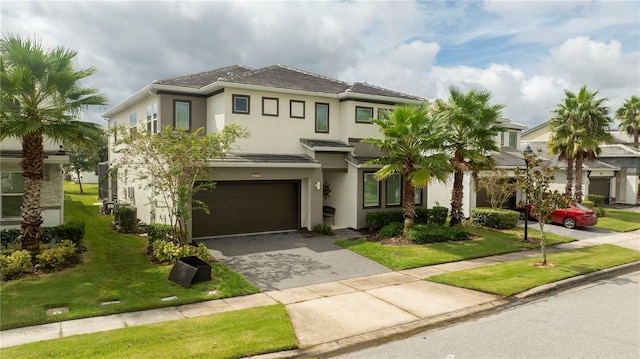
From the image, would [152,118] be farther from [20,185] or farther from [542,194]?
[542,194]

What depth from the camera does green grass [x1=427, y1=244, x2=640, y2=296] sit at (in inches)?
454

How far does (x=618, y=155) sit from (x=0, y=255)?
137 feet

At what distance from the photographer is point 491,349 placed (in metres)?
7.51

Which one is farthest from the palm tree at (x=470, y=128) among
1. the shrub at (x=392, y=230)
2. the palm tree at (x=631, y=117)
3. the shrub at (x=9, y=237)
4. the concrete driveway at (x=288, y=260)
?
the palm tree at (x=631, y=117)

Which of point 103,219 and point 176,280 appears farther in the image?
point 103,219

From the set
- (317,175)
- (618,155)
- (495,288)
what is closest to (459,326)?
(495,288)

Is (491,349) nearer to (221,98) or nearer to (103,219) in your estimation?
(221,98)

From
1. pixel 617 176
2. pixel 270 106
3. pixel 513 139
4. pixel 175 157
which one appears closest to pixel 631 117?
pixel 617 176

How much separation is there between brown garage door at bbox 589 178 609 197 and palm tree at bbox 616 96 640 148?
27.9 ft

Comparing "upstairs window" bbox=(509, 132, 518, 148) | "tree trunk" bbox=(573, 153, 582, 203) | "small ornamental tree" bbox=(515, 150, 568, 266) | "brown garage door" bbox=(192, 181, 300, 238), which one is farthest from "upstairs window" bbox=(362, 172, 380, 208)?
"upstairs window" bbox=(509, 132, 518, 148)

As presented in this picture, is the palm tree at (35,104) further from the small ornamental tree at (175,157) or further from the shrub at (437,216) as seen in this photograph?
the shrub at (437,216)

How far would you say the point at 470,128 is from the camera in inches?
737

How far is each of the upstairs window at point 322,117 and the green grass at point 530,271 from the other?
9.66 metres

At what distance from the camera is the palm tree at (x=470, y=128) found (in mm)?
18344
